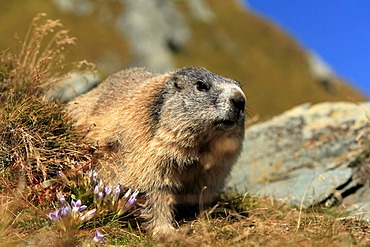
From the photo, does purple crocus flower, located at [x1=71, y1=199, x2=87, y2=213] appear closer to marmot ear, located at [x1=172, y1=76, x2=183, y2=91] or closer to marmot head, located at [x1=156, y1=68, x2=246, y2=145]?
marmot head, located at [x1=156, y1=68, x2=246, y2=145]

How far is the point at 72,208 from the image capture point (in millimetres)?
5637

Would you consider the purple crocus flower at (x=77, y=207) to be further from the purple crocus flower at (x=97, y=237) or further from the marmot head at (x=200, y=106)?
the marmot head at (x=200, y=106)

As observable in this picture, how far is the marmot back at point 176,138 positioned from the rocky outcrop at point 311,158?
1.86 meters

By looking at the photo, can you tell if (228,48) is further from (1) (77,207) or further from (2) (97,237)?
(2) (97,237)

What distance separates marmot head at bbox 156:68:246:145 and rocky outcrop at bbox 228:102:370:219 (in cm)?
230

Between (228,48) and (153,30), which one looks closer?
(153,30)

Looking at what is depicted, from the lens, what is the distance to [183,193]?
7.06m

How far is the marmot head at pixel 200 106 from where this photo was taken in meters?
6.30

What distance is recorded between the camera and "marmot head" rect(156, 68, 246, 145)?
6297 mm

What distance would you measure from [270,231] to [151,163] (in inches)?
72.1

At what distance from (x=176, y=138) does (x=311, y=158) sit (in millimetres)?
4589

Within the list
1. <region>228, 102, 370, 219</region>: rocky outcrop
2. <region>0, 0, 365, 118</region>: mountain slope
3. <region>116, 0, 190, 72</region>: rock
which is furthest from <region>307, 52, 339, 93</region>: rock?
<region>228, 102, 370, 219</region>: rocky outcrop

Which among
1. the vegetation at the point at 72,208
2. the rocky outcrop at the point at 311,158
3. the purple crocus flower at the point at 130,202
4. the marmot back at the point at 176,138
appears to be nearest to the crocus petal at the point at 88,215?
the vegetation at the point at 72,208

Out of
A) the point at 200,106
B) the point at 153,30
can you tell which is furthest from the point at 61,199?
the point at 153,30
